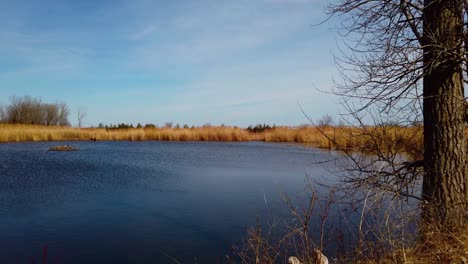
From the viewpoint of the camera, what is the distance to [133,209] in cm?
735

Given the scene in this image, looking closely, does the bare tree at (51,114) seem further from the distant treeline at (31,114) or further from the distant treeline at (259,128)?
the distant treeline at (259,128)

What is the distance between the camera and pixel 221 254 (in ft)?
16.6

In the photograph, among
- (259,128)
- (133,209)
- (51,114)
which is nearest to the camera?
(133,209)

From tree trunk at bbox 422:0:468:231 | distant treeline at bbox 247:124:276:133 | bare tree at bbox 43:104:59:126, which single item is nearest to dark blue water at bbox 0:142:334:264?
tree trunk at bbox 422:0:468:231

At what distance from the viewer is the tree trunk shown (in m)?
4.36

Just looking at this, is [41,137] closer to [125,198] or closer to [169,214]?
[125,198]

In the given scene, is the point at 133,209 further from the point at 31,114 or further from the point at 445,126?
the point at 31,114

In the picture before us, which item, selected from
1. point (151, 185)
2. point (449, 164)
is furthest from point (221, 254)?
point (151, 185)

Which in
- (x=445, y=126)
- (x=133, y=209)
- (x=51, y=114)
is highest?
(x=51, y=114)

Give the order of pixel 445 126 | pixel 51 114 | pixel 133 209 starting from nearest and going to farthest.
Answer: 1. pixel 445 126
2. pixel 133 209
3. pixel 51 114

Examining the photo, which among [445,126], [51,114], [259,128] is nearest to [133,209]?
[445,126]

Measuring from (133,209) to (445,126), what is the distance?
5.73 m

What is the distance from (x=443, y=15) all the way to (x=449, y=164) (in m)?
1.83

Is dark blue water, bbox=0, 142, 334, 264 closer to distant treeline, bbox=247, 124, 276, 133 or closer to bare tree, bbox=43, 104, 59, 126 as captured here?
distant treeline, bbox=247, 124, 276, 133
